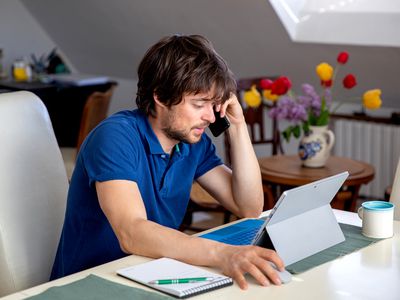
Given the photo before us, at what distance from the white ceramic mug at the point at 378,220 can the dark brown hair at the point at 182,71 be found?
0.44m

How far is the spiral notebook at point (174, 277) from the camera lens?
1549mm

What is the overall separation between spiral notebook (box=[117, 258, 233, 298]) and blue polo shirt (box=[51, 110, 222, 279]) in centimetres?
26

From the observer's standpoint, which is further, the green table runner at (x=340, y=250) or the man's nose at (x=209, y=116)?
the man's nose at (x=209, y=116)

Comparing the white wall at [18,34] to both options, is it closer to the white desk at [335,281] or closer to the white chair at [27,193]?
the white chair at [27,193]

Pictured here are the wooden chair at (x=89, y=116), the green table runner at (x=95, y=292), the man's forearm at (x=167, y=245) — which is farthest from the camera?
the wooden chair at (x=89, y=116)

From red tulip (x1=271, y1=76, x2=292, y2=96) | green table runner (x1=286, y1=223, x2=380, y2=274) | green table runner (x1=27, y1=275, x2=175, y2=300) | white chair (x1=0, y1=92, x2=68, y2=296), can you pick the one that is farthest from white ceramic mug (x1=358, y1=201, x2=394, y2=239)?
red tulip (x1=271, y1=76, x2=292, y2=96)

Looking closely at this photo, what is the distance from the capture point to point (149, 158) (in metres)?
2.04

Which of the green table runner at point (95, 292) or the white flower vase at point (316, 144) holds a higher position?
the green table runner at point (95, 292)

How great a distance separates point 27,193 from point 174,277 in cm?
63

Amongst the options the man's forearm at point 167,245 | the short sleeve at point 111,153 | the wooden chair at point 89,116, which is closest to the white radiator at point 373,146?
the wooden chair at point 89,116

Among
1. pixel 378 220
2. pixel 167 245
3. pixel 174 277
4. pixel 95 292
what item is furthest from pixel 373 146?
pixel 95 292

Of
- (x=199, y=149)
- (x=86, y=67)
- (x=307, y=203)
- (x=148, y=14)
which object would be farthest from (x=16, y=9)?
(x=307, y=203)

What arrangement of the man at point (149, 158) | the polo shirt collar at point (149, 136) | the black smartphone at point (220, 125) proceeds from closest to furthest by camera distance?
the man at point (149, 158)
the polo shirt collar at point (149, 136)
the black smartphone at point (220, 125)

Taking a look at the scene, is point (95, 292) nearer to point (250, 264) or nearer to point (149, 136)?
point (250, 264)
